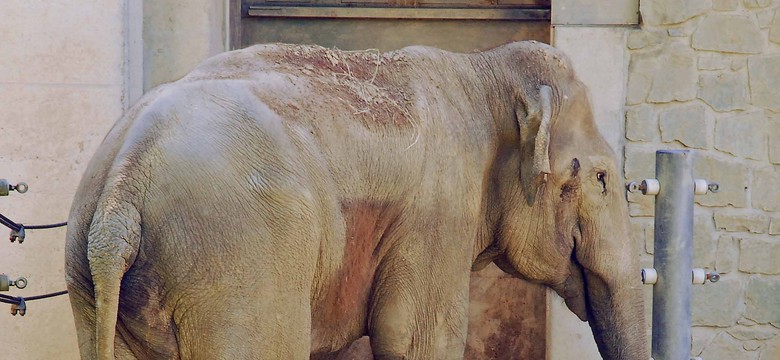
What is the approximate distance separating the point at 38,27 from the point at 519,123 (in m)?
2.58

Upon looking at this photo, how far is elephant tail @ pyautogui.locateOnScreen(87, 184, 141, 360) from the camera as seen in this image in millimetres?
4039

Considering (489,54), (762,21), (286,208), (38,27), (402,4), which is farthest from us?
(402,4)

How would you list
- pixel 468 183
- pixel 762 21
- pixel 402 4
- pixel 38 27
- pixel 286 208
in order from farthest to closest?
pixel 402 4
pixel 762 21
pixel 38 27
pixel 468 183
pixel 286 208

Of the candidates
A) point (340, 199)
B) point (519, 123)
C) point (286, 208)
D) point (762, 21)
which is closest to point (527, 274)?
point (519, 123)

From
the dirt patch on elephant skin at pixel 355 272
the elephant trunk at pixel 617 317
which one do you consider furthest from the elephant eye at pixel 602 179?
the dirt patch on elephant skin at pixel 355 272

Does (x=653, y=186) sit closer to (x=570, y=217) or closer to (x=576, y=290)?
(x=570, y=217)

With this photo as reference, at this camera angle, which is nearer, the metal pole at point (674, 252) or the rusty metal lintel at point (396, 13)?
the metal pole at point (674, 252)

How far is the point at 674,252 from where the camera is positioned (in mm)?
3859

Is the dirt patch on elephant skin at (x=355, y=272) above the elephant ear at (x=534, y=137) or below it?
below

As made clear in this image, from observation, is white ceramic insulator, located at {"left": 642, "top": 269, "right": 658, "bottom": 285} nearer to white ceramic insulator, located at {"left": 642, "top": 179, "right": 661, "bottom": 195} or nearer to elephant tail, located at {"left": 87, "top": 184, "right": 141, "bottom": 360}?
white ceramic insulator, located at {"left": 642, "top": 179, "right": 661, "bottom": 195}

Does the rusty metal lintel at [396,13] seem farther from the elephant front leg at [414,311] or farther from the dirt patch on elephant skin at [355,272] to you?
the dirt patch on elephant skin at [355,272]

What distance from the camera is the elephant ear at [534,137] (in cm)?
524

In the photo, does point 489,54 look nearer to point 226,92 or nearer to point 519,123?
point 519,123

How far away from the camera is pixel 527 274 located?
5793 millimetres
